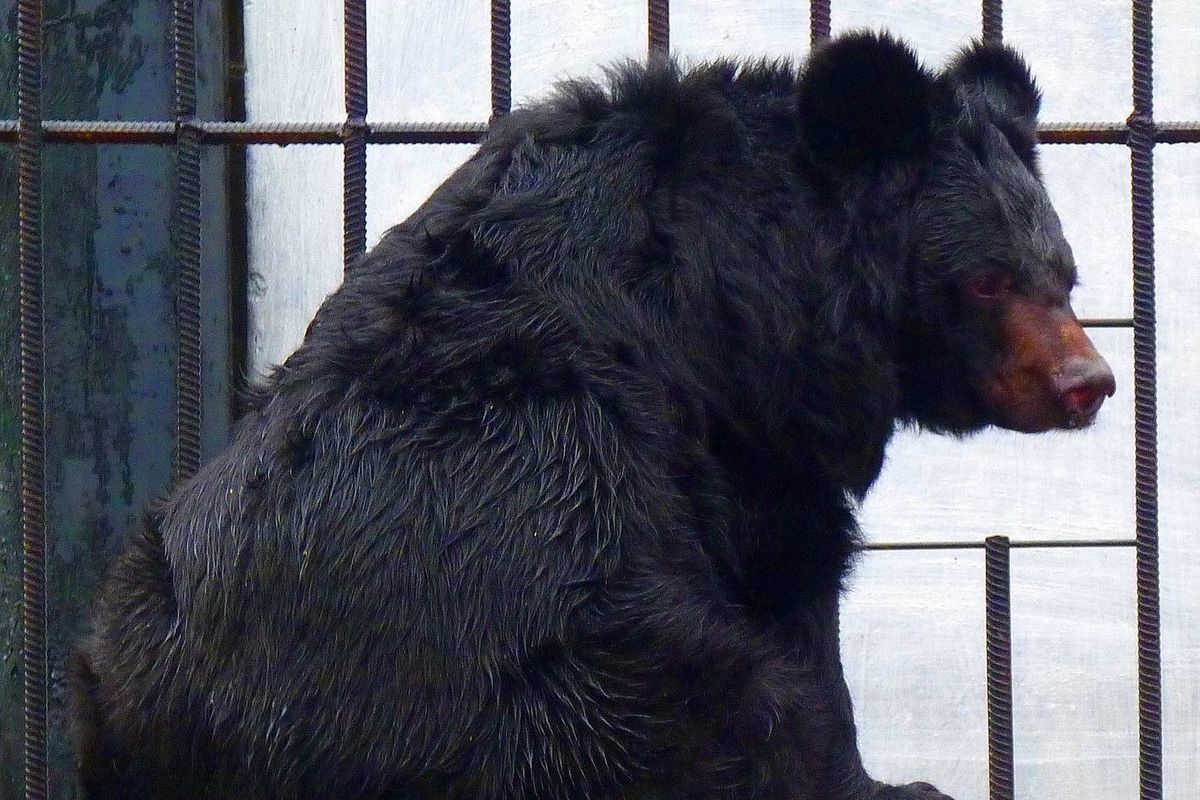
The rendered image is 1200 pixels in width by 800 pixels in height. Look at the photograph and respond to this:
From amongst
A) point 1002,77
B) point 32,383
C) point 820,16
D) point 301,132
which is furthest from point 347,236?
point 1002,77

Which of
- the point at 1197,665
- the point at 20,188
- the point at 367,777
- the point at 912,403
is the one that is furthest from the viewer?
the point at 1197,665

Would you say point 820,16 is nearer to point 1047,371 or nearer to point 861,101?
point 861,101

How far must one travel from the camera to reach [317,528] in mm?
2047

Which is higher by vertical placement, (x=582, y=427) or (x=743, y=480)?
(x=582, y=427)

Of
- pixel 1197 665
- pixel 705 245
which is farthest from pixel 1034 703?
pixel 705 245

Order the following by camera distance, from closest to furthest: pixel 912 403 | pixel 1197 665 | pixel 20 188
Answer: pixel 912 403, pixel 20 188, pixel 1197 665

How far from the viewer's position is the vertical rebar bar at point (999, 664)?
291cm

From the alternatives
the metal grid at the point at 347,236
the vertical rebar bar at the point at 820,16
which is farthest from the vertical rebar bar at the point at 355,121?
the vertical rebar bar at the point at 820,16

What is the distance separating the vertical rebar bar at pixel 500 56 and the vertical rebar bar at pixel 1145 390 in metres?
1.21

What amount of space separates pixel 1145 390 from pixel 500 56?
4.62ft

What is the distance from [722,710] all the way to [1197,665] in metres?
2.52

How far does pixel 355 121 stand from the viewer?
9.59 feet

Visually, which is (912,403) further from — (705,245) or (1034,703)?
(1034,703)

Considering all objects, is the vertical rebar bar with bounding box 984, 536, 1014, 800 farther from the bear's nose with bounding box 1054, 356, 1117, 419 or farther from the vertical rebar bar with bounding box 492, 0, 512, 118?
the vertical rebar bar with bounding box 492, 0, 512, 118
